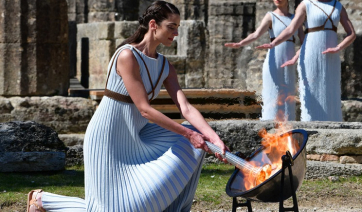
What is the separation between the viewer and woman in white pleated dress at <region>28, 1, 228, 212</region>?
14.1ft

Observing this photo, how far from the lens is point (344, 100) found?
10633 mm

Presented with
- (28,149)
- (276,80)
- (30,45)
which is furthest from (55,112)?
(276,80)

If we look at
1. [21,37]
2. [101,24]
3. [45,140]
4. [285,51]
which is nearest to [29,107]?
[21,37]

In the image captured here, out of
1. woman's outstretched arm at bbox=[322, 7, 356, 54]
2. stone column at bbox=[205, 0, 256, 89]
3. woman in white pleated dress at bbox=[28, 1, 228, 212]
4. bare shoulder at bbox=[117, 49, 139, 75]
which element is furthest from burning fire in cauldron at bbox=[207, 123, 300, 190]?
stone column at bbox=[205, 0, 256, 89]

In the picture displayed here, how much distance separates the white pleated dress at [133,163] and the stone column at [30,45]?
5.66 metres

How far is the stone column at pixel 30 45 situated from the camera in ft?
32.6

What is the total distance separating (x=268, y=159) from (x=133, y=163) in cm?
73

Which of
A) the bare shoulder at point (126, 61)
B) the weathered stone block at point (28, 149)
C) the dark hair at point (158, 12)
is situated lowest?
the weathered stone block at point (28, 149)

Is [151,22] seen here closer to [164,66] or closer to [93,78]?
[164,66]

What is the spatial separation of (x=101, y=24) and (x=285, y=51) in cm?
644

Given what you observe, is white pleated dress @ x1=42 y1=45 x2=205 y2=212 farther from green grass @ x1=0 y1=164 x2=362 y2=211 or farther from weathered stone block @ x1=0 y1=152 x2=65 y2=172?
weathered stone block @ x1=0 y1=152 x2=65 y2=172

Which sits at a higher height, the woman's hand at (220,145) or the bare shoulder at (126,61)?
the bare shoulder at (126,61)

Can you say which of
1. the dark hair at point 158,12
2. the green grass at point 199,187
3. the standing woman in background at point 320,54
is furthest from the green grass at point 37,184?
the standing woman in background at point 320,54

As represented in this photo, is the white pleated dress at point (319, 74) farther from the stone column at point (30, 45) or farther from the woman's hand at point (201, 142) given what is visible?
the woman's hand at point (201, 142)
